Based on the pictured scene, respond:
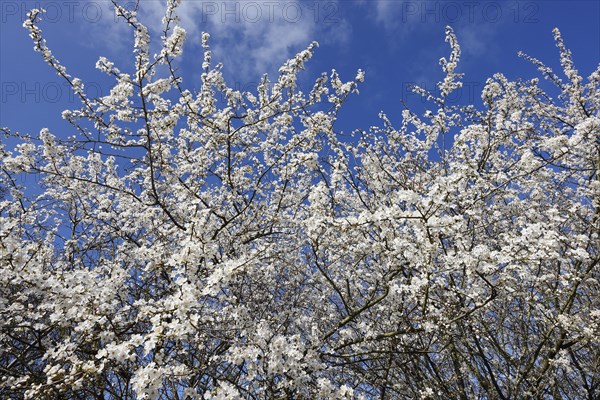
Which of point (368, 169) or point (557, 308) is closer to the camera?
point (557, 308)

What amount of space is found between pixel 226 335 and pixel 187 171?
2.98 m

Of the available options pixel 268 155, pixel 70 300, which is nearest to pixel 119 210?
pixel 268 155

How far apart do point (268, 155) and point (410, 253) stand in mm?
3427

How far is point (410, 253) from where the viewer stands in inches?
181

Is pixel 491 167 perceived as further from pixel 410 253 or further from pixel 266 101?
pixel 266 101

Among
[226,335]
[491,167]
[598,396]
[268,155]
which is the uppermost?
[268,155]

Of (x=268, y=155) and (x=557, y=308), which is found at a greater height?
(x=268, y=155)

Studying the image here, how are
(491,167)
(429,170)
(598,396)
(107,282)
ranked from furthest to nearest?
(429,170) → (491,167) → (598,396) → (107,282)

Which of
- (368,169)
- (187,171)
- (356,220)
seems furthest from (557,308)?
(187,171)

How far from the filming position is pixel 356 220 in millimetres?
4543

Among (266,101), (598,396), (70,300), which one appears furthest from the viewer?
(598,396)

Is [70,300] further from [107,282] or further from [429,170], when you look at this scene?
[429,170]

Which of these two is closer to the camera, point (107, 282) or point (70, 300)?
point (70, 300)

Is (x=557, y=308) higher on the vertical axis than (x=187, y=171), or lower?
lower
